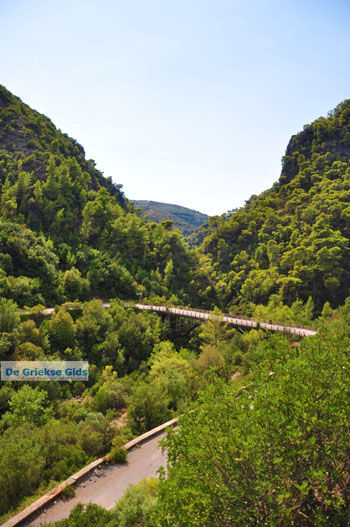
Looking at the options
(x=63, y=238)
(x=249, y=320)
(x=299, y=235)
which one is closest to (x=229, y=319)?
(x=249, y=320)

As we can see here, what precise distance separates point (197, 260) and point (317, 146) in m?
54.6

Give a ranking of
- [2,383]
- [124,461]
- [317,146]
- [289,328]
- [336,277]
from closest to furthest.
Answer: [124,461] < [2,383] < [289,328] < [336,277] < [317,146]

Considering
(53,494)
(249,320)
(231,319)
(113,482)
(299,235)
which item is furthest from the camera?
(299,235)

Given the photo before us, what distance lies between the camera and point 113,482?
18156 millimetres

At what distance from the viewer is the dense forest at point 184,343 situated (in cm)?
1002

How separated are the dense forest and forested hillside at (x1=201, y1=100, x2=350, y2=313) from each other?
0.41 meters

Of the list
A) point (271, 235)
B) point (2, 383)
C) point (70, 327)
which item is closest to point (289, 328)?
point (70, 327)

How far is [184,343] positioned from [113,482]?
120 feet

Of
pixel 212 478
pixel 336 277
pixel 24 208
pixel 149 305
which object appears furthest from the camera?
pixel 24 208

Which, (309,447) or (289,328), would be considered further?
(289,328)

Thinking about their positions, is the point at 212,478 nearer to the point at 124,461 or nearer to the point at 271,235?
the point at 124,461

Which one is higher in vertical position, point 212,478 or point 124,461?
point 212,478

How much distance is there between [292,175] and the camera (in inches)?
3971

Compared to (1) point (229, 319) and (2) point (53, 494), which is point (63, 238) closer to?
(1) point (229, 319)
